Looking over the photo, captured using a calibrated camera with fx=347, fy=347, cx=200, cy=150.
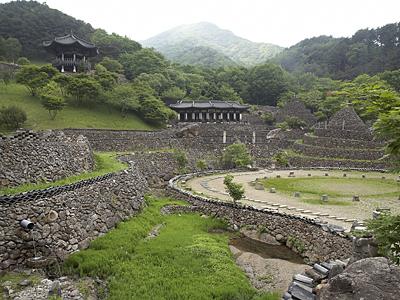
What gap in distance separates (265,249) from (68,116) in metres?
36.0

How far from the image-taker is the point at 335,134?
53312 millimetres

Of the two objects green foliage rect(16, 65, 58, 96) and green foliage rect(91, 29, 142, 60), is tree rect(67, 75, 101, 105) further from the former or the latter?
green foliage rect(91, 29, 142, 60)

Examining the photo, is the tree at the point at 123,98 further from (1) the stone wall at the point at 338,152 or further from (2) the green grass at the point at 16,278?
(2) the green grass at the point at 16,278

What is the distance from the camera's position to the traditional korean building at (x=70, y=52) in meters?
60.4

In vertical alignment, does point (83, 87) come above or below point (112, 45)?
below

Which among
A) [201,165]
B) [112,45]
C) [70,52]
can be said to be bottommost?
[201,165]

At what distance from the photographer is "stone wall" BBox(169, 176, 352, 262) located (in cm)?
1628

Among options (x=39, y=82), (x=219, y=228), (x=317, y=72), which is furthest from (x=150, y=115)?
(x=317, y=72)

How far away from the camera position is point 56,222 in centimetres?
1511

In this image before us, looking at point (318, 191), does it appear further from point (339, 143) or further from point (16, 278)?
point (16, 278)

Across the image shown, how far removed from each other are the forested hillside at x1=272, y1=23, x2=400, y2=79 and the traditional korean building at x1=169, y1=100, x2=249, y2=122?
1910 inches

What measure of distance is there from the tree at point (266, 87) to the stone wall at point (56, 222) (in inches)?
2747

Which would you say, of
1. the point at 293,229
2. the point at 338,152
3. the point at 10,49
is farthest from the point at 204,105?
the point at 293,229

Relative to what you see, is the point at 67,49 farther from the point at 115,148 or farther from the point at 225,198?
the point at 225,198
